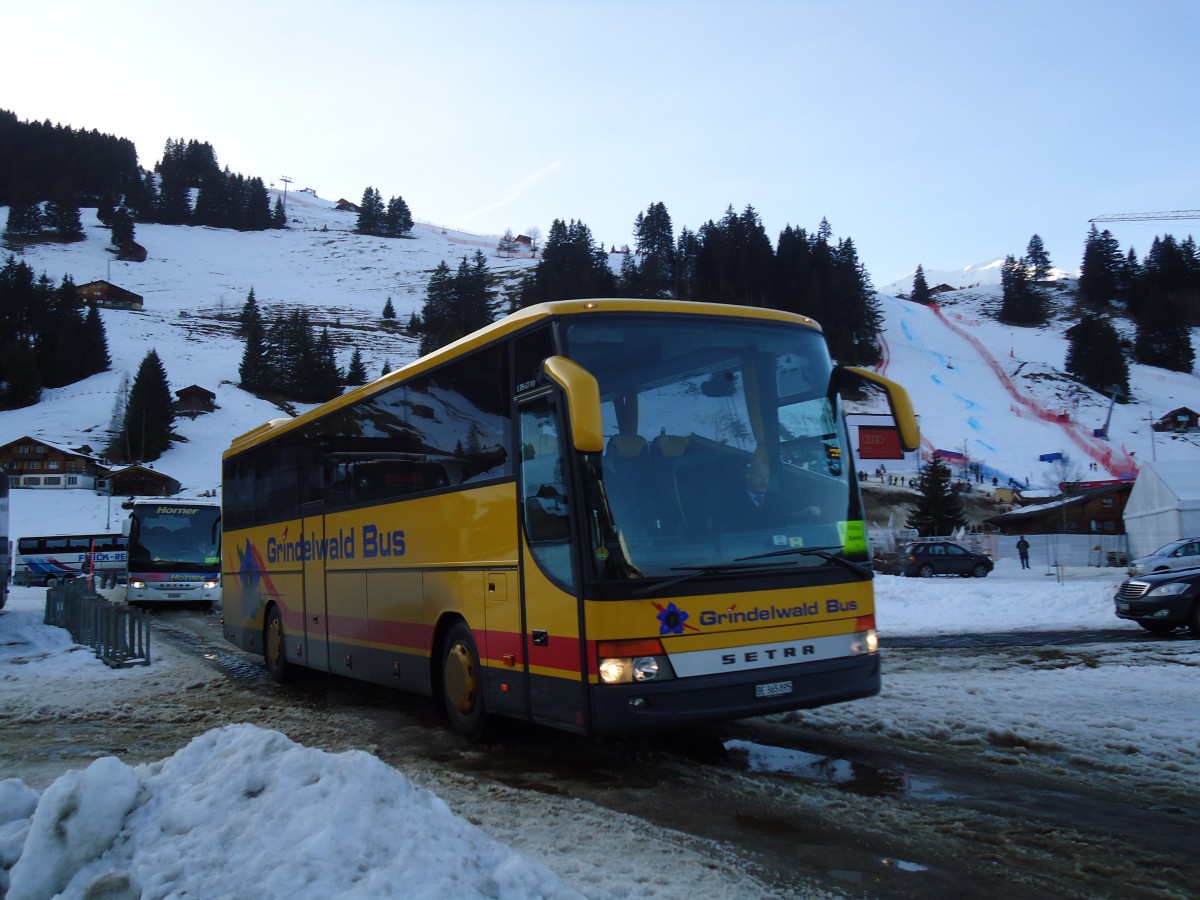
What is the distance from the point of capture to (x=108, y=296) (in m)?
143

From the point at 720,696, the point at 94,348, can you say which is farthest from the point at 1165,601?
the point at 94,348

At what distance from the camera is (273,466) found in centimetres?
1330

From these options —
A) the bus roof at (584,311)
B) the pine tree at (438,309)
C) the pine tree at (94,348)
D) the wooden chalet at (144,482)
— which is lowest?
the bus roof at (584,311)

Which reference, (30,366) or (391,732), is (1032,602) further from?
(30,366)

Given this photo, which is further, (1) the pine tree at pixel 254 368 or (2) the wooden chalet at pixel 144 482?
(1) the pine tree at pixel 254 368

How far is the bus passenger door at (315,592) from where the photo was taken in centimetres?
1120

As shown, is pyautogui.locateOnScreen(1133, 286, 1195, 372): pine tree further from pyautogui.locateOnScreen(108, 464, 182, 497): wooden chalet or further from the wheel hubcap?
the wheel hubcap

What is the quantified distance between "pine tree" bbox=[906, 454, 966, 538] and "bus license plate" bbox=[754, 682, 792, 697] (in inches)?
2343

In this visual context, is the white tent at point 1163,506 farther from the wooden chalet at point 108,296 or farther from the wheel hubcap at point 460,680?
the wooden chalet at point 108,296

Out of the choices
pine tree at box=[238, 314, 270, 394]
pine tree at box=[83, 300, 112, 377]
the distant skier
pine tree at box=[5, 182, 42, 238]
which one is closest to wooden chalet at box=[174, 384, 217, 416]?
pine tree at box=[238, 314, 270, 394]

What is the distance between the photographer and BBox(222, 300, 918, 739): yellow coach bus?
246 inches

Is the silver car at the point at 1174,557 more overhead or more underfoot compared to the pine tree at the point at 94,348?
more underfoot

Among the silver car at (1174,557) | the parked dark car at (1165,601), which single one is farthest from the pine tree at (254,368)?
the parked dark car at (1165,601)

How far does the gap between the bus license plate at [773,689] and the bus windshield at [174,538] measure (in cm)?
2470
